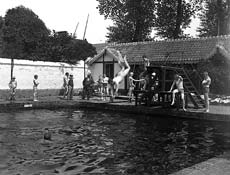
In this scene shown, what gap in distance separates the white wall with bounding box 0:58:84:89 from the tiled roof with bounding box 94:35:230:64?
494 cm

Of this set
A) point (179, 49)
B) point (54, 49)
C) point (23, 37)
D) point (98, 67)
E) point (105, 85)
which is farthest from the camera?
point (23, 37)

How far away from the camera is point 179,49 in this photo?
2564 cm

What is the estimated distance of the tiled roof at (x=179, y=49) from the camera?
75.8 ft

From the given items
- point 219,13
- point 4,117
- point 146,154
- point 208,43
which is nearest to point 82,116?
point 4,117

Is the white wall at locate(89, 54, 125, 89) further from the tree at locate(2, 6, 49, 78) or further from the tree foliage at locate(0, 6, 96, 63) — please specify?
the tree at locate(2, 6, 49, 78)

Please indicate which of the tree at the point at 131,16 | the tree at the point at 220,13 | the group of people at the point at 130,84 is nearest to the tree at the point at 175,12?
the tree at the point at 131,16

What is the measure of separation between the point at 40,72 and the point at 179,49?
37.4 ft

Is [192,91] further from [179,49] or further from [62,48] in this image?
[62,48]

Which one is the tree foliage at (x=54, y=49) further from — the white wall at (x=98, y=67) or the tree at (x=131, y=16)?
the tree at (x=131, y=16)

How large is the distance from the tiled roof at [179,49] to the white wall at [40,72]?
494 cm

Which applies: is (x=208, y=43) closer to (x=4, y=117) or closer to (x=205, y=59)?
(x=205, y=59)

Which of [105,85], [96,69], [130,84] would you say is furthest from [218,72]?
[96,69]

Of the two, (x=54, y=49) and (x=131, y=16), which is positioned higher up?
(x=131, y=16)

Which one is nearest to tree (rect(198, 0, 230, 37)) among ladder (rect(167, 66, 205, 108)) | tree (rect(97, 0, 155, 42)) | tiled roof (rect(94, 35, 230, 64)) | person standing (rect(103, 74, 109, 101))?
tree (rect(97, 0, 155, 42))
